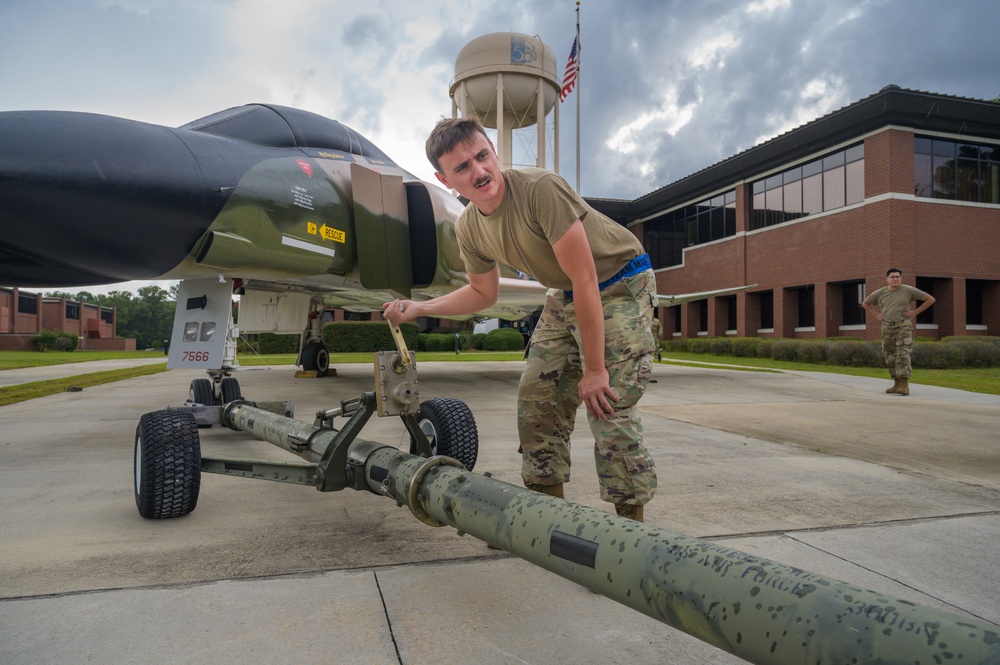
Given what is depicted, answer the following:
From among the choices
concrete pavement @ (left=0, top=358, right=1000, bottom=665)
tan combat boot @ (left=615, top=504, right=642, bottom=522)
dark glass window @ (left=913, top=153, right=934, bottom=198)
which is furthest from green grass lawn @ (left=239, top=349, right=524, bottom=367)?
tan combat boot @ (left=615, top=504, right=642, bottom=522)

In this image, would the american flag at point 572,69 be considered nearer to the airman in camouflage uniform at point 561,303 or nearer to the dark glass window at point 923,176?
the dark glass window at point 923,176

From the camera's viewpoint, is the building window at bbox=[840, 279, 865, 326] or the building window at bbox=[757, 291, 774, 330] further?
the building window at bbox=[757, 291, 774, 330]

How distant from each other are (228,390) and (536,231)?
3922mm

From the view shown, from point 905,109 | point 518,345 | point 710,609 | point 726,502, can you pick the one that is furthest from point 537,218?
point 518,345

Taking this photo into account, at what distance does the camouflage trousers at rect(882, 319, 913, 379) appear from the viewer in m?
8.90

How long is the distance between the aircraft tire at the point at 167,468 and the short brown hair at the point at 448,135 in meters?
1.80

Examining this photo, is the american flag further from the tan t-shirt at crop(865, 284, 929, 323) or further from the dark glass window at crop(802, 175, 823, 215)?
the tan t-shirt at crop(865, 284, 929, 323)

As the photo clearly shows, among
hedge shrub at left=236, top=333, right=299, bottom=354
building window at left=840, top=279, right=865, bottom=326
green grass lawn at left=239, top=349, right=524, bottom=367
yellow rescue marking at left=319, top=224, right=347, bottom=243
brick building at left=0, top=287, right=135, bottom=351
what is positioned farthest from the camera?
brick building at left=0, top=287, right=135, bottom=351

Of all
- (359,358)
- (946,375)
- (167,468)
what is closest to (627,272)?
(167,468)

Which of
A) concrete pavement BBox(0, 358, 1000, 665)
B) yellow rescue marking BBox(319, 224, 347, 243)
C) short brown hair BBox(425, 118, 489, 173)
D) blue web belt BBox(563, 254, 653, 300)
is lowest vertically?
concrete pavement BBox(0, 358, 1000, 665)

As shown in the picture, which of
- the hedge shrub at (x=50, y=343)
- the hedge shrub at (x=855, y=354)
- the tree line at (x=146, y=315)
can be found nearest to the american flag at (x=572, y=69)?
the hedge shrub at (x=855, y=354)

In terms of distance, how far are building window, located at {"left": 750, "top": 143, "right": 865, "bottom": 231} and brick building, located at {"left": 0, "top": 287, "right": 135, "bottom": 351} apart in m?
43.9

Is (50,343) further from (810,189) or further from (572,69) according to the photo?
(810,189)

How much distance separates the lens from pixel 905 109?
19.2 metres
